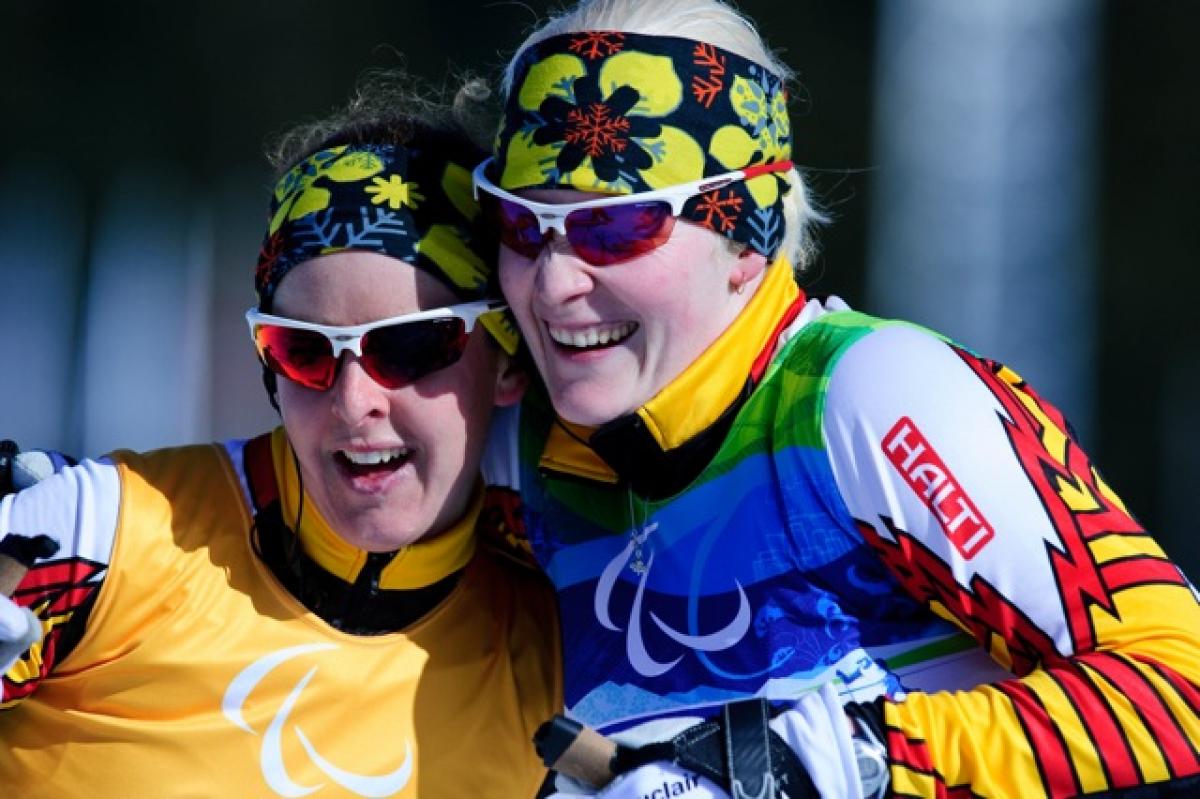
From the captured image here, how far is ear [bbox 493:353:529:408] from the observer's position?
316 cm

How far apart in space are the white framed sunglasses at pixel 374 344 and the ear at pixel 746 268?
463 millimetres

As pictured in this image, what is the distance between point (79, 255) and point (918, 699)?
15.5ft

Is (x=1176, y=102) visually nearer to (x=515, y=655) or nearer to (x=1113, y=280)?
(x=1113, y=280)

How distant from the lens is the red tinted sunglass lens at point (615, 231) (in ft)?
9.18

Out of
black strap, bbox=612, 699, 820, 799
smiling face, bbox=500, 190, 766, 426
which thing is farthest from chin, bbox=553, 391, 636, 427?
black strap, bbox=612, 699, 820, 799

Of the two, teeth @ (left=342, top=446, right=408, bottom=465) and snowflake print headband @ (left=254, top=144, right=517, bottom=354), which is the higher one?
snowflake print headband @ (left=254, top=144, right=517, bottom=354)

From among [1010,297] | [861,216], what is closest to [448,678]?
[1010,297]

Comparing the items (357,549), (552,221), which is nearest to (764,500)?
(552,221)

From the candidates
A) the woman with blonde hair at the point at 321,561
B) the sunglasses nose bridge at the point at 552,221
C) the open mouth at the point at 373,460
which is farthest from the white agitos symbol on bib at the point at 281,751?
the sunglasses nose bridge at the point at 552,221

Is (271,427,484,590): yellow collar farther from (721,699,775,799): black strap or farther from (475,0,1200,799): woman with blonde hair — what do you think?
(721,699,775,799): black strap

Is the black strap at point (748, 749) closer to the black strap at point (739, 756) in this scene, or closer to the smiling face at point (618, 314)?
the black strap at point (739, 756)

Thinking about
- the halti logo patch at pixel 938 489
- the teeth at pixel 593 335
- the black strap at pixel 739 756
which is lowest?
the black strap at pixel 739 756

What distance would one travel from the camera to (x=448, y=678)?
3156mm

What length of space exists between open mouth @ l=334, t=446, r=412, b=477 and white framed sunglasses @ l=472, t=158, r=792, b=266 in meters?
0.47
